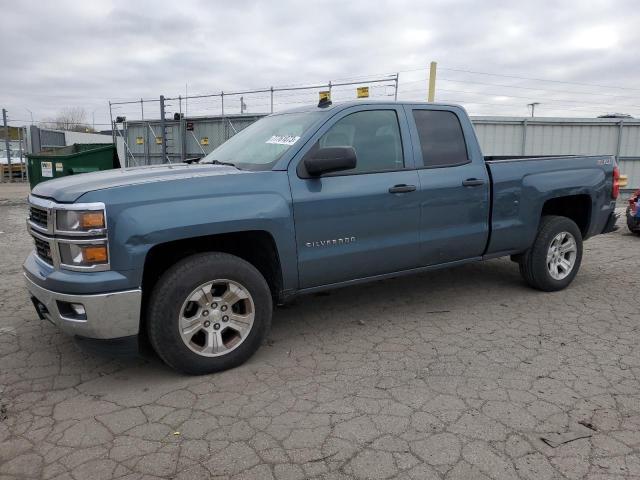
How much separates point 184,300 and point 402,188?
6.36 feet

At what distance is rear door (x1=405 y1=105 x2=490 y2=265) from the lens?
174 inches

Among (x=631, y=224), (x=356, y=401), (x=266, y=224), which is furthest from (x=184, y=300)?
(x=631, y=224)

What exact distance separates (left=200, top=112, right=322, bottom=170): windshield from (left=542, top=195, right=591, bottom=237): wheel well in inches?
114

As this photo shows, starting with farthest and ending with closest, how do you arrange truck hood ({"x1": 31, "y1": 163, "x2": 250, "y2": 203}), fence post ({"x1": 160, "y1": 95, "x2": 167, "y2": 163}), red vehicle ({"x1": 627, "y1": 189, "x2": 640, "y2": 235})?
1. fence post ({"x1": 160, "y1": 95, "x2": 167, "y2": 163})
2. red vehicle ({"x1": 627, "y1": 189, "x2": 640, "y2": 235})
3. truck hood ({"x1": 31, "y1": 163, "x2": 250, "y2": 203})

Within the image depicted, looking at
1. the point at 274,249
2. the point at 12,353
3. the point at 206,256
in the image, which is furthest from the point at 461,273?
the point at 12,353

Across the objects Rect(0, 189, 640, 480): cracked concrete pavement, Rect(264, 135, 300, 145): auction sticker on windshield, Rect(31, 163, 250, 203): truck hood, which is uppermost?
Rect(264, 135, 300, 145): auction sticker on windshield

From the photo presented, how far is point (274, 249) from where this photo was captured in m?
3.75

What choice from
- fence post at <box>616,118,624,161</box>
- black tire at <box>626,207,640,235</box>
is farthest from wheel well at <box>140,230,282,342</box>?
fence post at <box>616,118,624,161</box>

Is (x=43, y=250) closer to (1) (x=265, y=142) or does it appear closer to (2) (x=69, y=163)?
(1) (x=265, y=142)

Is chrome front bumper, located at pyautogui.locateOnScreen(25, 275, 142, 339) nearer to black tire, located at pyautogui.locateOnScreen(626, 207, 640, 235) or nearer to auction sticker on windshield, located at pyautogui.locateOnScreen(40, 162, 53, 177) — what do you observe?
black tire, located at pyautogui.locateOnScreen(626, 207, 640, 235)

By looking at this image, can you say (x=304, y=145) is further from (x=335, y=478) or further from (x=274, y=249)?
(x=335, y=478)

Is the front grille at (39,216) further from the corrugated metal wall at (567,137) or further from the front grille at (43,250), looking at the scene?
the corrugated metal wall at (567,137)

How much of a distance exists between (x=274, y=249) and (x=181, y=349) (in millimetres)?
936

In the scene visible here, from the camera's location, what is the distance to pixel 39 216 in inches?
→ 137
